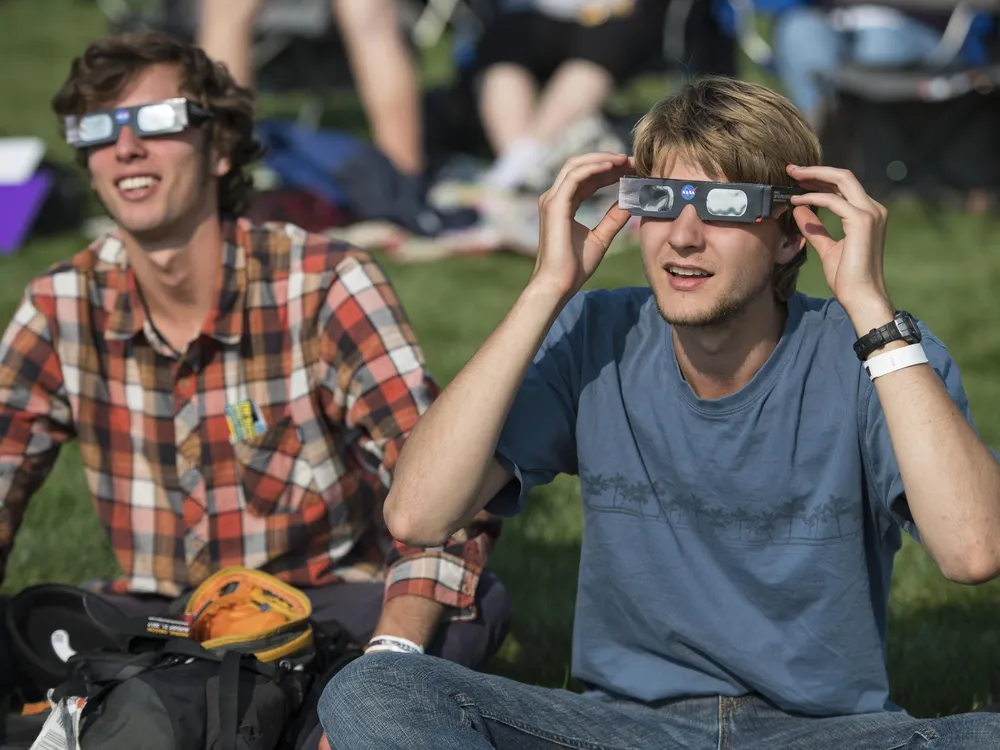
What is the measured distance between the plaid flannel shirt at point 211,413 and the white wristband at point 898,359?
130 cm

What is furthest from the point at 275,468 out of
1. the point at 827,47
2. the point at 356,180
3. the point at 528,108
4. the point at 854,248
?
the point at 827,47

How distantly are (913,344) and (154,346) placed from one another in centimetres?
192

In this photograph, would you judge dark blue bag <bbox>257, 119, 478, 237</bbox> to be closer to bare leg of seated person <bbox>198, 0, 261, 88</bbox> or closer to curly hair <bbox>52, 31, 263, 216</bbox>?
bare leg of seated person <bbox>198, 0, 261, 88</bbox>

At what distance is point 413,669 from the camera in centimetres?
286

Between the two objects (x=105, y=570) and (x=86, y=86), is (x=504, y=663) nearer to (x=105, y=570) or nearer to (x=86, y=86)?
(x=105, y=570)

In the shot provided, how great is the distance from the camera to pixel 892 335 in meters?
2.74

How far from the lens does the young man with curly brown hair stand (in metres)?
3.68

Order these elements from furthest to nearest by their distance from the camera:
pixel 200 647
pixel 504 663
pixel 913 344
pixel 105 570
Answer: pixel 105 570
pixel 504 663
pixel 200 647
pixel 913 344

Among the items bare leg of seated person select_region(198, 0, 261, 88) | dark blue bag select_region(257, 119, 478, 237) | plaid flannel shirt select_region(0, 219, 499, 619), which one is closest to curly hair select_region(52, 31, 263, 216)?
plaid flannel shirt select_region(0, 219, 499, 619)

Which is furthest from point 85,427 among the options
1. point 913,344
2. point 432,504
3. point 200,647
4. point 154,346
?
point 913,344

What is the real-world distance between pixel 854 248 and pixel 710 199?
297 mm

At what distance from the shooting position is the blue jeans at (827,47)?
9.20 metres

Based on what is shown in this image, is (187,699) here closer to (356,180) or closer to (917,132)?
(356,180)

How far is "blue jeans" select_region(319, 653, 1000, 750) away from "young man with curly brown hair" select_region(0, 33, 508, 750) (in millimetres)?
645
